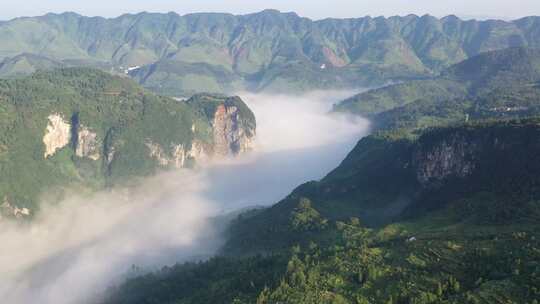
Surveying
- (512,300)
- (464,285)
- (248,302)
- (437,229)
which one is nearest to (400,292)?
(464,285)

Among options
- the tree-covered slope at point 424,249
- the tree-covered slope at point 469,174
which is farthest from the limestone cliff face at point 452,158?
the tree-covered slope at point 424,249

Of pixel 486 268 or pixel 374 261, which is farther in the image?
pixel 374 261

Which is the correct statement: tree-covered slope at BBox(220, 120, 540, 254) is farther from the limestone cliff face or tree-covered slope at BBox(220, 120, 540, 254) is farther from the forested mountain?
the forested mountain

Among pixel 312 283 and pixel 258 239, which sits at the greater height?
pixel 312 283

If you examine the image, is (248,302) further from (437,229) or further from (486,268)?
(437,229)

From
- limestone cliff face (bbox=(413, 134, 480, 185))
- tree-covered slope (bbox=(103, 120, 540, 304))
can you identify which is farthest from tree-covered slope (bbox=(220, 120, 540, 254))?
tree-covered slope (bbox=(103, 120, 540, 304))

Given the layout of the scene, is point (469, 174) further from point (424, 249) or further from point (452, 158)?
point (424, 249)

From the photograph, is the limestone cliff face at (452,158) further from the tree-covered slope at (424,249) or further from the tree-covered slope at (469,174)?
the tree-covered slope at (424,249)

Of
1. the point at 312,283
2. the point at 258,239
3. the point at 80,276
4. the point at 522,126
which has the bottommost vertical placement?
the point at 80,276

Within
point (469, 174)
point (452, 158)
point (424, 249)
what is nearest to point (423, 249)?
point (424, 249)
